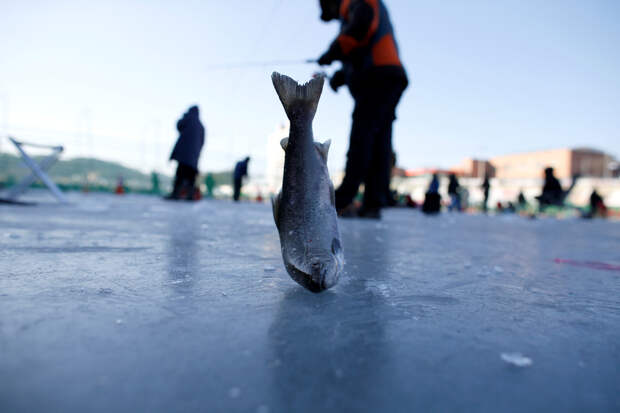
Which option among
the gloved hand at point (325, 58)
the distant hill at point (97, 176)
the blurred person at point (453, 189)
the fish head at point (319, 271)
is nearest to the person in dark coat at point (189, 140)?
the gloved hand at point (325, 58)

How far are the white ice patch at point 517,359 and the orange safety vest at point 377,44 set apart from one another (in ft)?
9.97

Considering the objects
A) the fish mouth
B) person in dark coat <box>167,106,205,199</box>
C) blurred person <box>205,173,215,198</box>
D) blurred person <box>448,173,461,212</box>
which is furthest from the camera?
blurred person <box>205,173,215,198</box>

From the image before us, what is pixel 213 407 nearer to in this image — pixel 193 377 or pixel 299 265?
pixel 193 377

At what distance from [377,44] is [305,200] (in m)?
2.77

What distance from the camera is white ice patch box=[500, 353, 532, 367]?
0.56 m

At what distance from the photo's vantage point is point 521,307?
33.5 inches

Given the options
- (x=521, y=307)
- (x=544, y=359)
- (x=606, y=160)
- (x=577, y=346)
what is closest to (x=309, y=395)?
(x=544, y=359)

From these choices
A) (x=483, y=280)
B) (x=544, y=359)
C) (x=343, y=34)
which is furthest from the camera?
(x=343, y=34)

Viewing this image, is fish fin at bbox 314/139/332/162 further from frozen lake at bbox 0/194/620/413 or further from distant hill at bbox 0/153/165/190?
distant hill at bbox 0/153/165/190

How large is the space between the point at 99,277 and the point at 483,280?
1.08m

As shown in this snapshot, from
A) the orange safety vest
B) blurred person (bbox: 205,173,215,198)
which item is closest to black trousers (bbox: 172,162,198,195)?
the orange safety vest

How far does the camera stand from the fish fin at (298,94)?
0.97m

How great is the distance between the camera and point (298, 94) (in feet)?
3.23

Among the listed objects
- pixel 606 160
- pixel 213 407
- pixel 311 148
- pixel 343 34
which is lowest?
pixel 213 407
